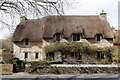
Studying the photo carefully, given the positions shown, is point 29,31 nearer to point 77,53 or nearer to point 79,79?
point 77,53

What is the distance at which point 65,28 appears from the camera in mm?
24578

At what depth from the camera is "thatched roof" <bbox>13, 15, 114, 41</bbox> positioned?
78.0 feet

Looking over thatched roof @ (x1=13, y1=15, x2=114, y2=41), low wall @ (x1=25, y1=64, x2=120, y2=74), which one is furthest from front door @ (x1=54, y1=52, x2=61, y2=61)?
low wall @ (x1=25, y1=64, x2=120, y2=74)

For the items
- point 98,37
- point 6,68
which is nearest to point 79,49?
point 98,37

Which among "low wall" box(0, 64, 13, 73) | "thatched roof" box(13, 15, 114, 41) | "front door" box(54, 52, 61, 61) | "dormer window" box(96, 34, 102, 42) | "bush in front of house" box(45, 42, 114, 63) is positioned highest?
"thatched roof" box(13, 15, 114, 41)

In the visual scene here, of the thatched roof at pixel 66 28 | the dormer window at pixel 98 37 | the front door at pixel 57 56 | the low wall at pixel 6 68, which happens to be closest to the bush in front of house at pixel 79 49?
the front door at pixel 57 56

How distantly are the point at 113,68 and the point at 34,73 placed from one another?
916cm

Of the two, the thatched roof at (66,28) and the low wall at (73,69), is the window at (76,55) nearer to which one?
the thatched roof at (66,28)

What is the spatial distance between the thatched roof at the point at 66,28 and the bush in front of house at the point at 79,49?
196 cm

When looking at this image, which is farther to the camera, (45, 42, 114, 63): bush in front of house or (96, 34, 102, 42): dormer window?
(96, 34, 102, 42): dormer window

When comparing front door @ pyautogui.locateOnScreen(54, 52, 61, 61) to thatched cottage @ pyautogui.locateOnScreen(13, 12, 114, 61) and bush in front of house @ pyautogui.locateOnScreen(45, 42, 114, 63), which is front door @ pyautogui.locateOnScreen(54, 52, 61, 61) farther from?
bush in front of house @ pyautogui.locateOnScreen(45, 42, 114, 63)

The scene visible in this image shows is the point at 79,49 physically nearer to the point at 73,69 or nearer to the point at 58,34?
the point at 58,34

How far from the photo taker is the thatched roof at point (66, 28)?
23.8 meters

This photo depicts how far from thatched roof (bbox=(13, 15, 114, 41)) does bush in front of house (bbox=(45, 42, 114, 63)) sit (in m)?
1.96
